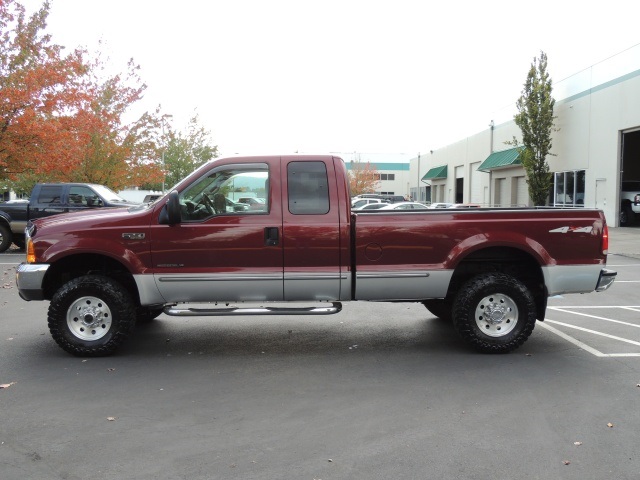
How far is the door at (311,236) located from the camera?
6.46 m

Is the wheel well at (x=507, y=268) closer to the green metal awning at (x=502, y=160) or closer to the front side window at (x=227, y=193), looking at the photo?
the front side window at (x=227, y=193)

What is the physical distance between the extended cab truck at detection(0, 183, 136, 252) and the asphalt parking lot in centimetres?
987

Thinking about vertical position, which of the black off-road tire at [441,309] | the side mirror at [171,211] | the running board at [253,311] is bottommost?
the black off-road tire at [441,309]

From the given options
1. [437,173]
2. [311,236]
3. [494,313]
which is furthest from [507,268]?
[437,173]

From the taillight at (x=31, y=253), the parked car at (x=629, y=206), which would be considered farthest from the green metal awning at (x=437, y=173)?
the taillight at (x=31, y=253)

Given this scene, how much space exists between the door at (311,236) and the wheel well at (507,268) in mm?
1483

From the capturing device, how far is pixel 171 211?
6.30m

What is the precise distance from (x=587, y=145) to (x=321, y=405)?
94.5 ft

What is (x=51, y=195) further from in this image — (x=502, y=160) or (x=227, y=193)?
(x=502, y=160)

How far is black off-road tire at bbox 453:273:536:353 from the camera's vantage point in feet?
21.7

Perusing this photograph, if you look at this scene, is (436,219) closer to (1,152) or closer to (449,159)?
(1,152)

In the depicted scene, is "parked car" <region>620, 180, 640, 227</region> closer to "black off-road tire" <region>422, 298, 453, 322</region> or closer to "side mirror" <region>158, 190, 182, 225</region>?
"black off-road tire" <region>422, 298, 453, 322</region>

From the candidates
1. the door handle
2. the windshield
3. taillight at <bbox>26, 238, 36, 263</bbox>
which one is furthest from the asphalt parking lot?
the windshield

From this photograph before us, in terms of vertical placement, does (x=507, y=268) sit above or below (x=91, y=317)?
above
